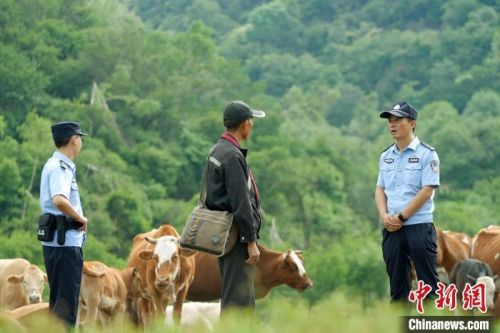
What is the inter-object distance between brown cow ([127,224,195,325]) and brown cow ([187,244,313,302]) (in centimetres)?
61

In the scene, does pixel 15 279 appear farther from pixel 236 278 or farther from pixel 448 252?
pixel 236 278

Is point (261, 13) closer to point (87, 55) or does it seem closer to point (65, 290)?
point (87, 55)

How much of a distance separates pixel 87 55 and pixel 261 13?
172ft

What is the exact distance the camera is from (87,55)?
273 feet

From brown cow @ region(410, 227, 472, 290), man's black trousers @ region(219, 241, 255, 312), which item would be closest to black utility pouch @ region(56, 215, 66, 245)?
man's black trousers @ region(219, 241, 255, 312)

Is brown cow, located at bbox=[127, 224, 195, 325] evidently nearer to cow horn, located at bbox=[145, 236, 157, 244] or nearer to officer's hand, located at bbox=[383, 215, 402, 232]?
cow horn, located at bbox=[145, 236, 157, 244]

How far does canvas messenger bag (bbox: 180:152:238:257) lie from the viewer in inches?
351

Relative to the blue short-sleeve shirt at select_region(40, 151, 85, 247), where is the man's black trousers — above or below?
below

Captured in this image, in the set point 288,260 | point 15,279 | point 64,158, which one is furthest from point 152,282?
point 64,158

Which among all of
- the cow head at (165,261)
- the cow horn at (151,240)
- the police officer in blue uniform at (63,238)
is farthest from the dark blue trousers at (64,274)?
the cow horn at (151,240)

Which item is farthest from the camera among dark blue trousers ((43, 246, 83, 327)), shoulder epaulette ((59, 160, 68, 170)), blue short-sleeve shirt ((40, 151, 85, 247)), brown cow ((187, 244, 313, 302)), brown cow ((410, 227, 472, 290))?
brown cow ((410, 227, 472, 290))

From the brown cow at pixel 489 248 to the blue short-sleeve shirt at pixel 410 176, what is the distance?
101 inches

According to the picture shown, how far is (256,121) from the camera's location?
80.9 meters

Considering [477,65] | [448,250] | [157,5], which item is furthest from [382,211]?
[157,5]
